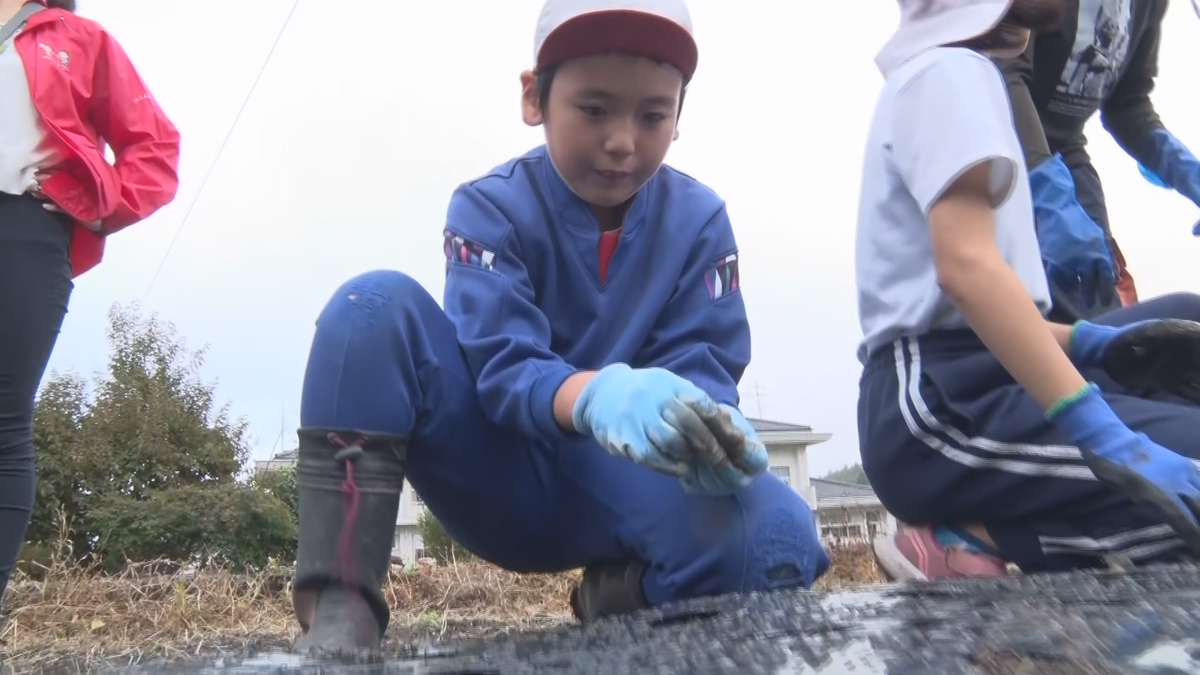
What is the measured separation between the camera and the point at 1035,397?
1208 mm

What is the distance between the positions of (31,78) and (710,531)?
138 centimetres

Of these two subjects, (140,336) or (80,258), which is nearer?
(80,258)

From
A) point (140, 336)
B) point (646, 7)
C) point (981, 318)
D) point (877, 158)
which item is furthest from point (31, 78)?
point (140, 336)

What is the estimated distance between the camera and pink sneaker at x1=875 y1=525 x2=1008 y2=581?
1.32 meters

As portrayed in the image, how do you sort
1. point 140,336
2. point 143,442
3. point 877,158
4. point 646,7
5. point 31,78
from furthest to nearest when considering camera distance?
point 140,336
point 143,442
point 31,78
point 877,158
point 646,7

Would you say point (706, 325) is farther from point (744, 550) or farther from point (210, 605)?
point (210, 605)

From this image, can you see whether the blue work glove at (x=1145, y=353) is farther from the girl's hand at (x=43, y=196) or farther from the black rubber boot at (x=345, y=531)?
the girl's hand at (x=43, y=196)

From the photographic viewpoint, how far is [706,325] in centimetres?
132

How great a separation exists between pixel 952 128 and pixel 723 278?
1.16 feet

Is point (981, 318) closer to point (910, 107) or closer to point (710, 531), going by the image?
point (910, 107)

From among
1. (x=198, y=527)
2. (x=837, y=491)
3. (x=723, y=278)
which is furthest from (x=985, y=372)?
(x=837, y=491)

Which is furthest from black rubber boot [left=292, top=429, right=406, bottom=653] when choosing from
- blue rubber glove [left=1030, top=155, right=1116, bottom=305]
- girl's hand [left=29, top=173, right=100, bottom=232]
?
blue rubber glove [left=1030, top=155, right=1116, bottom=305]

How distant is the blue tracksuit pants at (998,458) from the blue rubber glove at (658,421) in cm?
52

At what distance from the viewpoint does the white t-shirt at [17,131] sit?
5.21ft
